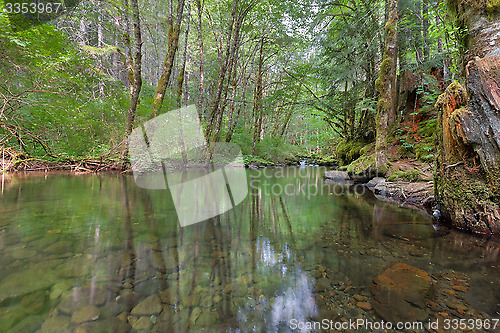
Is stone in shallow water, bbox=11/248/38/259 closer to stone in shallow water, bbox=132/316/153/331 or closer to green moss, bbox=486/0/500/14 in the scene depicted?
stone in shallow water, bbox=132/316/153/331

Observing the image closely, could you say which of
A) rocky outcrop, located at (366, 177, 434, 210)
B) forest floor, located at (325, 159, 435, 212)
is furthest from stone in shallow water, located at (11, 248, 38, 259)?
rocky outcrop, located at (366, 177, 434, 210)

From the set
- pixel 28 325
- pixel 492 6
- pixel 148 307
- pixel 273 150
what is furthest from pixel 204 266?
pixel 273 150

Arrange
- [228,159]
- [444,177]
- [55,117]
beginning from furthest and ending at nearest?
[228,159]
[55,117]
[444,177]

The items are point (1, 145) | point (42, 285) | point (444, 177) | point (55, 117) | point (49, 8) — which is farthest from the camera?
point (55, 117)

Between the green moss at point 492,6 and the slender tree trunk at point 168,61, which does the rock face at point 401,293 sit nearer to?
the green moss at point 492,6

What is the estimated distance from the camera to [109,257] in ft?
7.19

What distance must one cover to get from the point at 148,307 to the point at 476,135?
4237 millimetres

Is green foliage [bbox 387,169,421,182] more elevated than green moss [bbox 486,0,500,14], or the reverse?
green moss [bbox 486,0,500,14]

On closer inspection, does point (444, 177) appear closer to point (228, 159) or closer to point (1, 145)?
point (1, 145)

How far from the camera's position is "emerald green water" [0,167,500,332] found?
1461mm

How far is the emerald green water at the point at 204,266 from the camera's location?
1.46 meters

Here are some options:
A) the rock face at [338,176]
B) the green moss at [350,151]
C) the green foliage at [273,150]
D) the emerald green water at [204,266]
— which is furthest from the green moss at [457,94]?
the green foliage at [273,150]

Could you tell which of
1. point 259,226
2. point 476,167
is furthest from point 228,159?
point 476,167

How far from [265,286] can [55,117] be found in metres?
9.96
